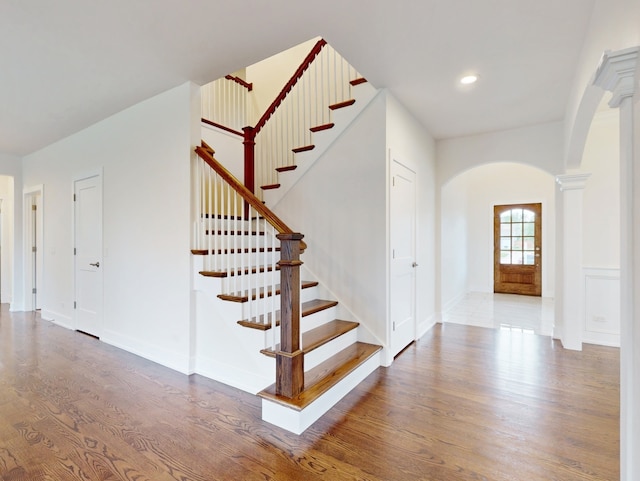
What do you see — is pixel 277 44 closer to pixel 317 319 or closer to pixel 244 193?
pixel 244 193

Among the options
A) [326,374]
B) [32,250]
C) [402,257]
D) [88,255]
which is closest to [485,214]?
[402,257]

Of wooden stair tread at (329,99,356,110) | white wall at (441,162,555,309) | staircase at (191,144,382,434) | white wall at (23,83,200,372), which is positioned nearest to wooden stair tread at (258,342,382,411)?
staircase at (191,144,382,434)

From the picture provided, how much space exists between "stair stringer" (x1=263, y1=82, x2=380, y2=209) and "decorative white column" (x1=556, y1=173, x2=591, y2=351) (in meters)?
2.43

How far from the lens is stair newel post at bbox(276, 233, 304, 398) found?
6.93 feet

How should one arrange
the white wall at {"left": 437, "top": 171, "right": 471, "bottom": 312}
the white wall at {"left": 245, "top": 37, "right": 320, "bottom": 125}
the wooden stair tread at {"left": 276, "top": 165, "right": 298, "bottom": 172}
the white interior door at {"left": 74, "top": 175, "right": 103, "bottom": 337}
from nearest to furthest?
the wooden stair tread at {"left": 276, "top": 165, "right": 298, "bottom": 172}
the white interior door at {"left": 74, "top": 175, "right": 103, "bottom": 337}
the white wall at {"left": 245, "top": 37, "right": 320, "bottom": 125}
the white wall at {"left": 437, "top": 171, "right": 471, "bottom": 312}

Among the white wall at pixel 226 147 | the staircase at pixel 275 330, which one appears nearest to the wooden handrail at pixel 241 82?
the white wall at pixel 226 147

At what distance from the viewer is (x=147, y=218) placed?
10.8 feet

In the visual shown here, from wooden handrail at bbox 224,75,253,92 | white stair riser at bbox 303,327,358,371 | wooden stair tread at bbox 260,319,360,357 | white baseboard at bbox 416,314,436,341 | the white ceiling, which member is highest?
wooden handrail at bbox 224,75,253,92

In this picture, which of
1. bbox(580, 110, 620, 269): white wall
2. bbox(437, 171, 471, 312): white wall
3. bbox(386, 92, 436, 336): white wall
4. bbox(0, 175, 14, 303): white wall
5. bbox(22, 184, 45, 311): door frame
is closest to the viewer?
bbox(386, 92, 436, 336): white wall

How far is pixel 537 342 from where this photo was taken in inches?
149

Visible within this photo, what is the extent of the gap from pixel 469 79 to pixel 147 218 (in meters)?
3.44

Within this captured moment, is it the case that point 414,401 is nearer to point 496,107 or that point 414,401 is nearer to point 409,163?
point 409,163

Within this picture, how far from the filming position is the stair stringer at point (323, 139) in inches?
126

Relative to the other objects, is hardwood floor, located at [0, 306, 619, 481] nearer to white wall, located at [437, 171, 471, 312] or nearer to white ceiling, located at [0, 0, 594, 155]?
white wall, located at [437, 171, 471, 312]
